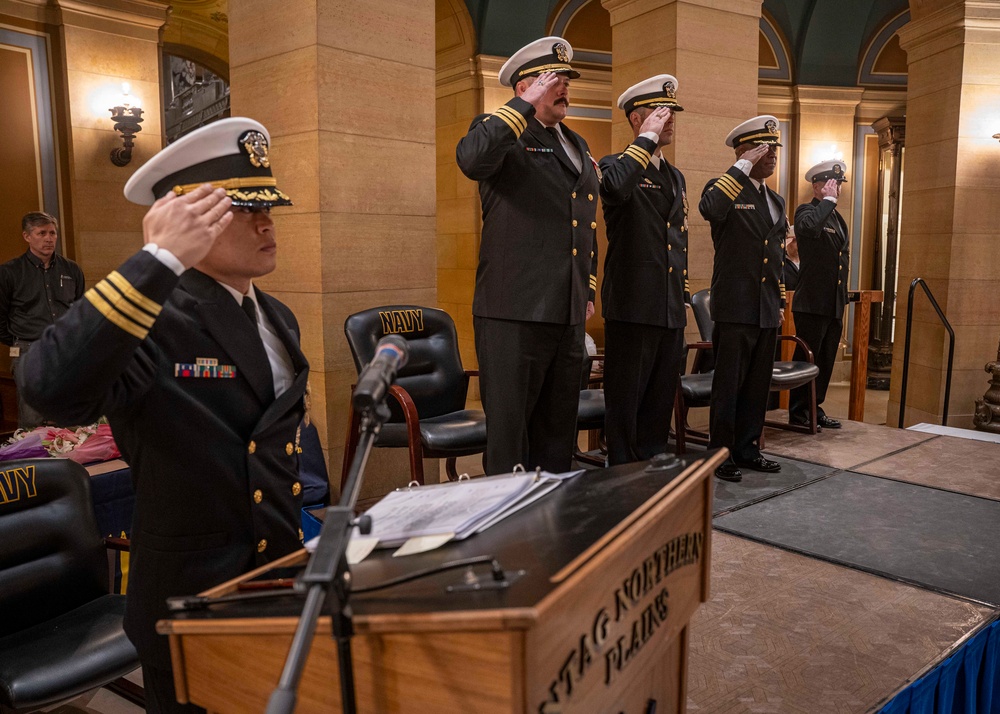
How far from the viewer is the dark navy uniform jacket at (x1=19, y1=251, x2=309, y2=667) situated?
1.32 metres

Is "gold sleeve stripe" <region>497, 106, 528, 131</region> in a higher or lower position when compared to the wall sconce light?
lower

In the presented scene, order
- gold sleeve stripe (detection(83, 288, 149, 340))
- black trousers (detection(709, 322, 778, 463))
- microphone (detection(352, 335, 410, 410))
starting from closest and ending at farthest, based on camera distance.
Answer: microphone (detection(352, 335, 410, 410)) < gold sleeve stripe (detection(83, 288, 149, 340)) < black trousers (detection(709, 322, 778, 463))

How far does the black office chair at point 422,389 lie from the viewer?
3174mm

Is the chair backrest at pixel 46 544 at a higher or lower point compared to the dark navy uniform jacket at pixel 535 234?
lower

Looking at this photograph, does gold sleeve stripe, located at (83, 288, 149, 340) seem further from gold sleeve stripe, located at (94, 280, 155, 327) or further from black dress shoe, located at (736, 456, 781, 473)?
black dress shoe, located at (736, 456, 781, 473)

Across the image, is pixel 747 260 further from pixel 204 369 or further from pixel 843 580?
pixel 204 369

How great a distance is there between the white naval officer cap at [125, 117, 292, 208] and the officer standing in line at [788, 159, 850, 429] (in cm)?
426

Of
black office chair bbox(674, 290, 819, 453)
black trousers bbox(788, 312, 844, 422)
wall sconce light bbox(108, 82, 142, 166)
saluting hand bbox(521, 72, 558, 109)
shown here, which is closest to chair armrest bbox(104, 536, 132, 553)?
saluting hand bbox(521, 72, 558, 109)

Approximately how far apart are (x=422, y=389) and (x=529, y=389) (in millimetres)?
775

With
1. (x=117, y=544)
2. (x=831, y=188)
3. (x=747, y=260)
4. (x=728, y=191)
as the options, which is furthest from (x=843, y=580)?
(x=831, y=188)

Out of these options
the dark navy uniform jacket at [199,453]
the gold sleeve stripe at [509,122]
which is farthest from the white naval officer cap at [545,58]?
the dark navy uniform jacket at [199,453]

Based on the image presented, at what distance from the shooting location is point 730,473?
391 cm

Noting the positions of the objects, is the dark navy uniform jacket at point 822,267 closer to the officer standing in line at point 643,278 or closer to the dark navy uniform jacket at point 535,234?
the officer standing in line at point 643,278

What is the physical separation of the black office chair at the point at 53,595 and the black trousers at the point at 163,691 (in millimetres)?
692
